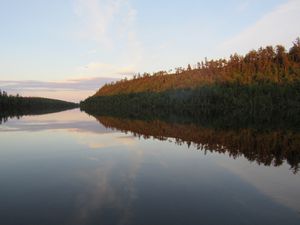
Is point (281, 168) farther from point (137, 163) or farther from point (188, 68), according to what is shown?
point (188, 68)

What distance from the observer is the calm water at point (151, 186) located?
8.70 m

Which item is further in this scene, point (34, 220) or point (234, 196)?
point (234, 196)

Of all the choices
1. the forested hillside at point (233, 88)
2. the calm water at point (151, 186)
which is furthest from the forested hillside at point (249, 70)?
the calm water at point (151, 186)

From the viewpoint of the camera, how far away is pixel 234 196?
34.5 feet

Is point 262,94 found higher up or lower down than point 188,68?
lower down

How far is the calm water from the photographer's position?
8703 mm

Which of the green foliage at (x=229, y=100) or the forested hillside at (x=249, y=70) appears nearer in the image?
the green foliage at (x=229, y=100)

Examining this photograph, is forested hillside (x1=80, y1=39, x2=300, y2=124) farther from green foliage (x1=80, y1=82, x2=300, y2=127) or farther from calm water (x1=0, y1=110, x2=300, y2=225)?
calm water (x1=0, y1=110, x2=300, y2=225)

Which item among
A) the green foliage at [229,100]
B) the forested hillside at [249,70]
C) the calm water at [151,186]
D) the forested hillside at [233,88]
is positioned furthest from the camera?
the forested hillside at [249,70]

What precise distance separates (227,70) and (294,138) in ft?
364

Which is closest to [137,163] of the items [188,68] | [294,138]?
[294,138]

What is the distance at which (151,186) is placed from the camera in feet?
38.2

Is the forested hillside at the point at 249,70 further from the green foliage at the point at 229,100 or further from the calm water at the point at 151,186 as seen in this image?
the calm water at the point at 151,186

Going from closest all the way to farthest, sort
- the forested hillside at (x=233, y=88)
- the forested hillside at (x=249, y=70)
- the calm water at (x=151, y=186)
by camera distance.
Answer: the calm water at (x=151, y=186)
the forested hillside at (x=233, y=88)
the forested hillside at (x=249, y=70)
